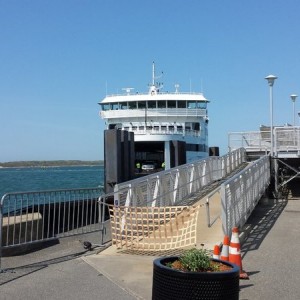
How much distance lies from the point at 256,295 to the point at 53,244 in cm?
540

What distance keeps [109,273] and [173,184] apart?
722 cm

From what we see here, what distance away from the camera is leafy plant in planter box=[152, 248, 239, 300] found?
4.42 meters

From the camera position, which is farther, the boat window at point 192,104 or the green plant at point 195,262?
the boat window at point 192,104

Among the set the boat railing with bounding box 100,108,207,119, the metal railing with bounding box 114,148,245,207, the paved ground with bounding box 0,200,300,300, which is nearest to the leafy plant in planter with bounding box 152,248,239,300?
the paved ground with bounding box 0,200,300,300

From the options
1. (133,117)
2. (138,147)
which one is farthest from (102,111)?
(138,147)

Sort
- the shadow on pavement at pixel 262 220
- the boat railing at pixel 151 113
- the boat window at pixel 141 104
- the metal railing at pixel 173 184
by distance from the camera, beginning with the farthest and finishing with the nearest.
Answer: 1. the boat window at pixel 141 104
2. the boat railing at pixel 151 113
3. the metal railing at pixel 173 184
4. the shadow on pavement at pixel 262 220

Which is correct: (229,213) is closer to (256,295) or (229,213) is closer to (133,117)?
(256,295)

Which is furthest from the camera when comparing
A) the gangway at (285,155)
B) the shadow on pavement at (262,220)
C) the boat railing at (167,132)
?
the boat railing at (167,132)

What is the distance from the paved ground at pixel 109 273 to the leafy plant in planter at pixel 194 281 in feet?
4.08

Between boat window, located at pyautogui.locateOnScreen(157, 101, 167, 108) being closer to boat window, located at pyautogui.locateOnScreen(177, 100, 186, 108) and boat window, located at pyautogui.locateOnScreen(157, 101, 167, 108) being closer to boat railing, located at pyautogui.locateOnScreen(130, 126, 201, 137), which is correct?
boat window, located at pyautogui.locateOnScreen(177, 100, 186, 108)

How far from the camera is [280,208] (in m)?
16.8

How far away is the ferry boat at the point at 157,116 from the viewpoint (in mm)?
41094

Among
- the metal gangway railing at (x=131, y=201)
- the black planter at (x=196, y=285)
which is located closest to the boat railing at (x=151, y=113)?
the metal gangway railing at (x=131, y=201)

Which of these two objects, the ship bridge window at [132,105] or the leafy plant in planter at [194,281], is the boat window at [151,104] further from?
the leafy plant in planter at [194,281]
